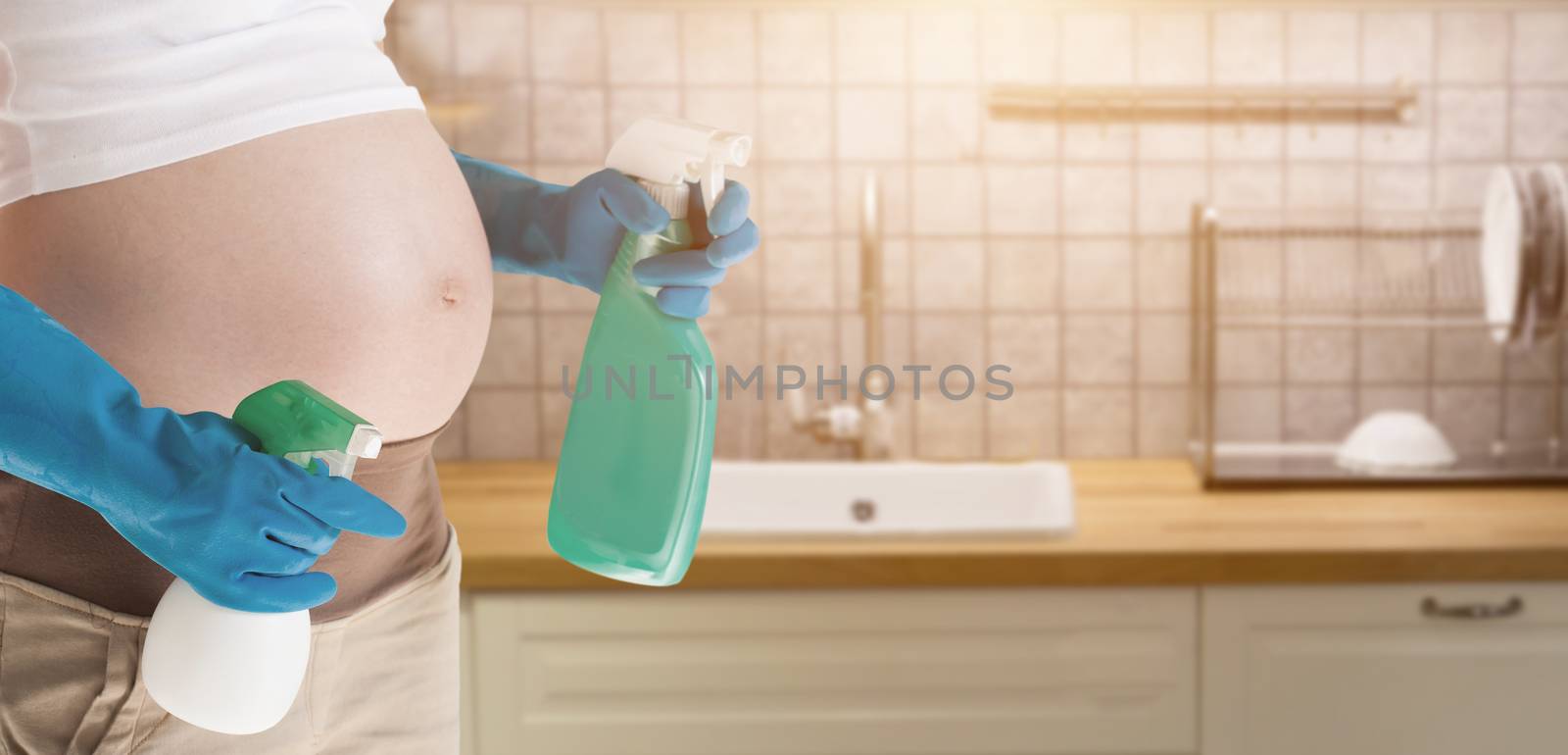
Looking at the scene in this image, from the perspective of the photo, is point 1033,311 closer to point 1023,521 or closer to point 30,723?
point 1023,521

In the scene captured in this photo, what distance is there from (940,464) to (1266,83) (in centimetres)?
73

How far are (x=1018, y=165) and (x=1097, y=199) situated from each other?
0.42 ft

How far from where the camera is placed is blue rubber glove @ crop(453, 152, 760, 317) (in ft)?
2.15

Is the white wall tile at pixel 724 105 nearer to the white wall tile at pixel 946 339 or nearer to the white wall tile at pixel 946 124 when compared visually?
the white wall tile at pixel 946 124

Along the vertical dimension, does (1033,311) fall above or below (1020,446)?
above

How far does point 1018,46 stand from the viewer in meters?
1.89

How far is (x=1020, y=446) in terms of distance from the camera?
1966 mm

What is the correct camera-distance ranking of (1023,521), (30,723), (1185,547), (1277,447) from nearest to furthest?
(30,723), (1185,547), (1023,521), (1277,447)

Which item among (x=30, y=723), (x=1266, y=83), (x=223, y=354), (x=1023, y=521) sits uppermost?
(x=1266, y=83)

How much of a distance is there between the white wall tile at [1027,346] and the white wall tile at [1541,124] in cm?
71

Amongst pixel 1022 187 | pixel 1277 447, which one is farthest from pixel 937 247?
pixel 1277 447

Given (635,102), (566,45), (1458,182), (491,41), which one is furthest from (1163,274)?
(491,41)

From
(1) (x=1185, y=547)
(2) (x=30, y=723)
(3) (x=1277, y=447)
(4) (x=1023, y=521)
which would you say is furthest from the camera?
(3) (x=1277, y=447)

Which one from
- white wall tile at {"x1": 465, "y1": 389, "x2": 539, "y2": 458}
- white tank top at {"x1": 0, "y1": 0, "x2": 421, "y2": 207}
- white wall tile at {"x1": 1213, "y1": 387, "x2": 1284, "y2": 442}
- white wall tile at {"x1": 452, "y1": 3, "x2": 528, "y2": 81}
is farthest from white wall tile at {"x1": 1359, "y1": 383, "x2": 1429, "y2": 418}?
white tank top at {"x1": 0, "y1": 0, "x2": 421, "y2": 207}
